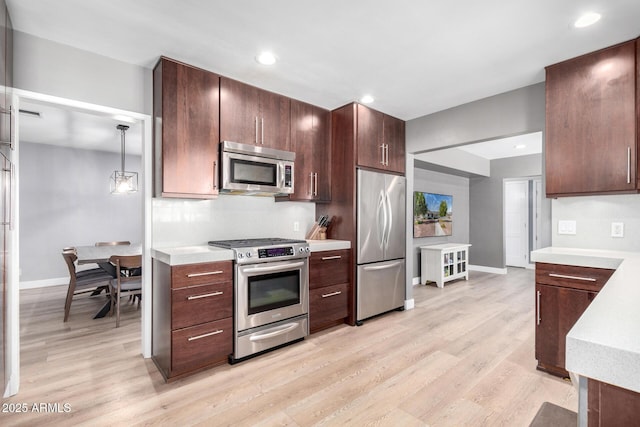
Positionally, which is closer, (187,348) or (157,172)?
(187,348)

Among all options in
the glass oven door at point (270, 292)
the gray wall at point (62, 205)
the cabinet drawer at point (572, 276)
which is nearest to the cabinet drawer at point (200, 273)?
the glass oven door at point (270, 292)

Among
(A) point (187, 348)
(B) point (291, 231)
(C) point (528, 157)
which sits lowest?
→ (A) point (187, 348)

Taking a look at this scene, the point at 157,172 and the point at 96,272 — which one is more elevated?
the point at 157,172

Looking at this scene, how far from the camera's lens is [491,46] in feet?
7.83

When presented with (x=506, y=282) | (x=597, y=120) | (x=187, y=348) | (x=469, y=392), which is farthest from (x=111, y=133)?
(x=506, y=282)

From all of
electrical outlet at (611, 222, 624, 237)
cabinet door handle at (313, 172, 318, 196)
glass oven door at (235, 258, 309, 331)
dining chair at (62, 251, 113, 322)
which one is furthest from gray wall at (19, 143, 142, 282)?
electrical outlet at (611, 222, 624, 237)

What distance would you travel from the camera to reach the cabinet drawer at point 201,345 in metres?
2.30

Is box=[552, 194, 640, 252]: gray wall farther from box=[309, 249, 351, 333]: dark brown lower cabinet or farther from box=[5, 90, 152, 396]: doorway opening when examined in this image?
box=[5, 90, 152, 396]: doorway opening

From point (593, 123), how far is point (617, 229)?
34.7 inches

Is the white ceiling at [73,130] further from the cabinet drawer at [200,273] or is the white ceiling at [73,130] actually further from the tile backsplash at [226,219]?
the cabinet drawer at [200,273]

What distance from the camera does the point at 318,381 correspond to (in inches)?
91.5

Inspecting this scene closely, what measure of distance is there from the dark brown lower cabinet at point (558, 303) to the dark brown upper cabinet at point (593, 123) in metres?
0.71

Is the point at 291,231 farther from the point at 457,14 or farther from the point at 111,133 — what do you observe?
the point at 111,133

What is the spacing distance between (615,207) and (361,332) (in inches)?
98.3
